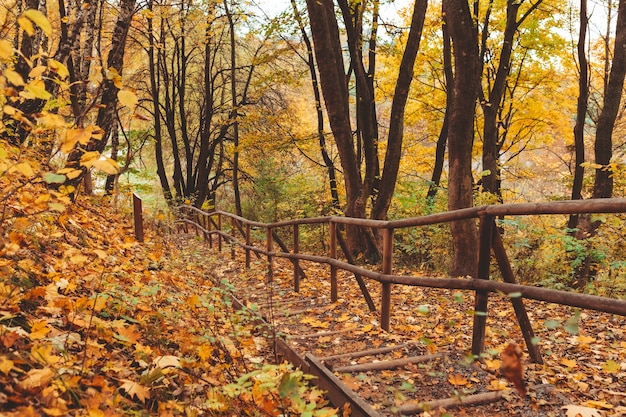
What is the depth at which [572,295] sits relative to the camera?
105 inches

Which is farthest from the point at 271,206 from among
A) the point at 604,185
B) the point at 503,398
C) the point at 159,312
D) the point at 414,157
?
the point at 503,398

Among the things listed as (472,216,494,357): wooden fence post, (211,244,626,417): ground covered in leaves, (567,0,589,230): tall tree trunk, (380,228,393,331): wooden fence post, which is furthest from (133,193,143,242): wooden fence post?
(567,0,589,230): tall tree trunk

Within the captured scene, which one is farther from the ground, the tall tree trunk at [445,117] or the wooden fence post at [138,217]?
the tall tree trunk at [445,117]

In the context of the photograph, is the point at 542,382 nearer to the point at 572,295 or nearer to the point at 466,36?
the point at 572,295

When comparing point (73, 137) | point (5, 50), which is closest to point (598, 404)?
point (73, 137)

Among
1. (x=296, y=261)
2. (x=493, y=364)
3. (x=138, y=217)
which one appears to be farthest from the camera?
(x=138, y=217)

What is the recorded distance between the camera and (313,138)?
1352cm

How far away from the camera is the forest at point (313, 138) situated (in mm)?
2771

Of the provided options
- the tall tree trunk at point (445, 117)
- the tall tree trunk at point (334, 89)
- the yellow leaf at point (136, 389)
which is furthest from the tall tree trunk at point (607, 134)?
the yellow leaf at point (136, 389)

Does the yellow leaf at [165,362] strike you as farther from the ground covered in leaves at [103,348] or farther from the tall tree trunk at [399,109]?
the tall tree trunk at [399,109]

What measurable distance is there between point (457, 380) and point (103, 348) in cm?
229

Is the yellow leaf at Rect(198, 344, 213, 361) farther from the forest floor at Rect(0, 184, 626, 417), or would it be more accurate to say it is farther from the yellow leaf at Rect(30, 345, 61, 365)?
the yellow leaf at Rect(30, 345, 61, 365)

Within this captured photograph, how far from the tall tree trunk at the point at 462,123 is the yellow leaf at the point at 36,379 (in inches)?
218

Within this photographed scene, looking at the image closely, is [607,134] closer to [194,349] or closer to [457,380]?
[457,380]
